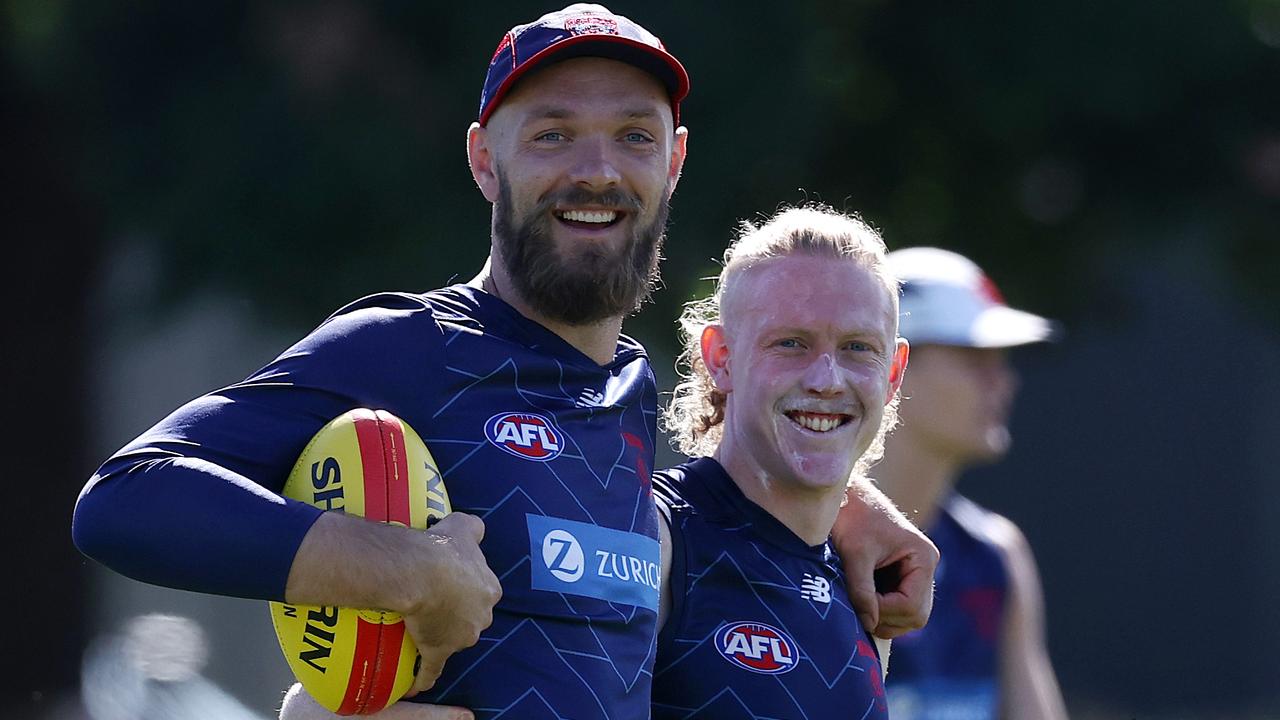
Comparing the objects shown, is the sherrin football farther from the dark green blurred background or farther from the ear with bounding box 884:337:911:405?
the dark green blurred background

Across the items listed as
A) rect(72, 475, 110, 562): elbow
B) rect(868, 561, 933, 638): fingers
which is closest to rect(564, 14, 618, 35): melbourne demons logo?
rect(72, 475, 110, 562): elbow

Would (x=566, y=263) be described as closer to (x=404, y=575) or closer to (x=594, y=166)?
(x=594, y=166)

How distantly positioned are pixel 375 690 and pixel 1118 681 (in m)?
15.1

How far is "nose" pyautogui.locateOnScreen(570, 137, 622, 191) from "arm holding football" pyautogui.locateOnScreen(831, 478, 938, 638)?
1.02m

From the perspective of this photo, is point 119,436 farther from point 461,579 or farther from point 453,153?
point 461,579

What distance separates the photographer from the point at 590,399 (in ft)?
10.0

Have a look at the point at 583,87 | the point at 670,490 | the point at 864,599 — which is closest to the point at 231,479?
the point at 583,87

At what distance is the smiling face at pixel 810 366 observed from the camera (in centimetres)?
329

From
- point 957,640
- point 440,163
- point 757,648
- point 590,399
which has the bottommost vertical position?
point 957,640

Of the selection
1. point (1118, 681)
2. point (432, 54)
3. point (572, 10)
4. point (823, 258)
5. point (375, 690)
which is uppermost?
point (432, 54)

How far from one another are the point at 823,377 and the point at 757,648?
533 millimetres

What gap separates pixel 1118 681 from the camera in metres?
16.5

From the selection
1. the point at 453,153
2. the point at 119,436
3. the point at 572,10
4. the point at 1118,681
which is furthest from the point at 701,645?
the point at 1118,681

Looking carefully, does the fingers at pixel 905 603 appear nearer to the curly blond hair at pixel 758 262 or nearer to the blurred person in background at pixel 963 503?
the curly blond hair at pixel 758 262
